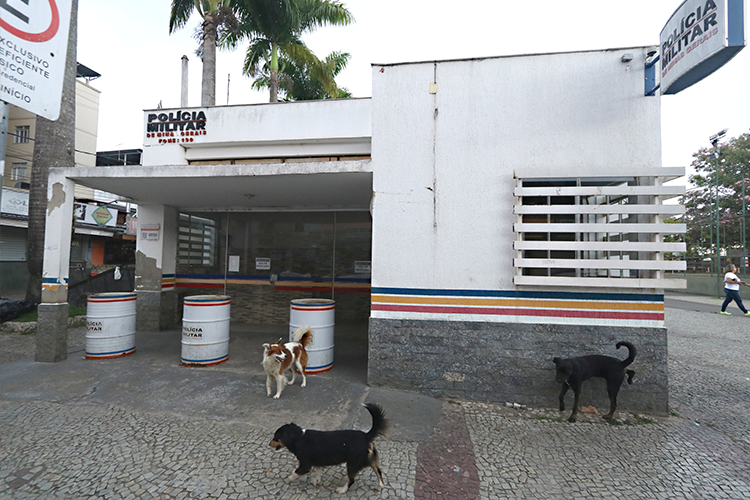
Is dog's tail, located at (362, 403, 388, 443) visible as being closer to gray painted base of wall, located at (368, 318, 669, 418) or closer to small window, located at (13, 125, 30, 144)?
gray painted base of wall, located at (368, 318, 669, 418)

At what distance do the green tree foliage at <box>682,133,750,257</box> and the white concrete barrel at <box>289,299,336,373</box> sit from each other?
78.0 feet

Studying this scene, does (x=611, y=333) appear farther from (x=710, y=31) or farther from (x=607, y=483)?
(x=710, y=31)

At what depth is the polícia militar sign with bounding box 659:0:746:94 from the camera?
3451 mm

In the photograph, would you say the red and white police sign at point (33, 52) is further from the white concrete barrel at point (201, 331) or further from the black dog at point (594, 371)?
the black dog at point (594, 371)

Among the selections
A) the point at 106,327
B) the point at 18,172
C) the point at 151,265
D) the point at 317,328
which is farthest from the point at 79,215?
the point at 317,328

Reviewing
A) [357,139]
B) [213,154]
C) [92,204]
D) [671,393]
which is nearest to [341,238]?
[357,139]

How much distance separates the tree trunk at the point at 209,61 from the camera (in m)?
11.7

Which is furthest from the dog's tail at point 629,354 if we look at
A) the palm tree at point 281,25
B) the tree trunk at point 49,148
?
the palm tree at point 281,25

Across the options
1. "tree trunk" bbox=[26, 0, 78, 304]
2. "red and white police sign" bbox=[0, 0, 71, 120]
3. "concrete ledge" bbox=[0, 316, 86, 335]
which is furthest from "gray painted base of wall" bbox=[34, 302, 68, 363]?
"tree trunk" bbox=[26, 0, 78, 304]

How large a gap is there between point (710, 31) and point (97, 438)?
763 centimetres

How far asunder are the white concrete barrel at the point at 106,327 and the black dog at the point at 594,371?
6.95 m

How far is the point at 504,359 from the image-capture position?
4.72 metres

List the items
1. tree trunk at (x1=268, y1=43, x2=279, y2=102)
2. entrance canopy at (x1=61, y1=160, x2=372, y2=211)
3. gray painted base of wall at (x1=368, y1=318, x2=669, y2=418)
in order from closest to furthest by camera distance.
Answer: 1. gray painted base of wall at (x1=368, y1=318, x2=669, y2=418)
2. entrance canopy at (x1=61, y1=160, x2=372, y2=211)
3. tree trunk at (x1=268, y1=43, x2=279, y2=102)

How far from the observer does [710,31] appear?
3.58 m
